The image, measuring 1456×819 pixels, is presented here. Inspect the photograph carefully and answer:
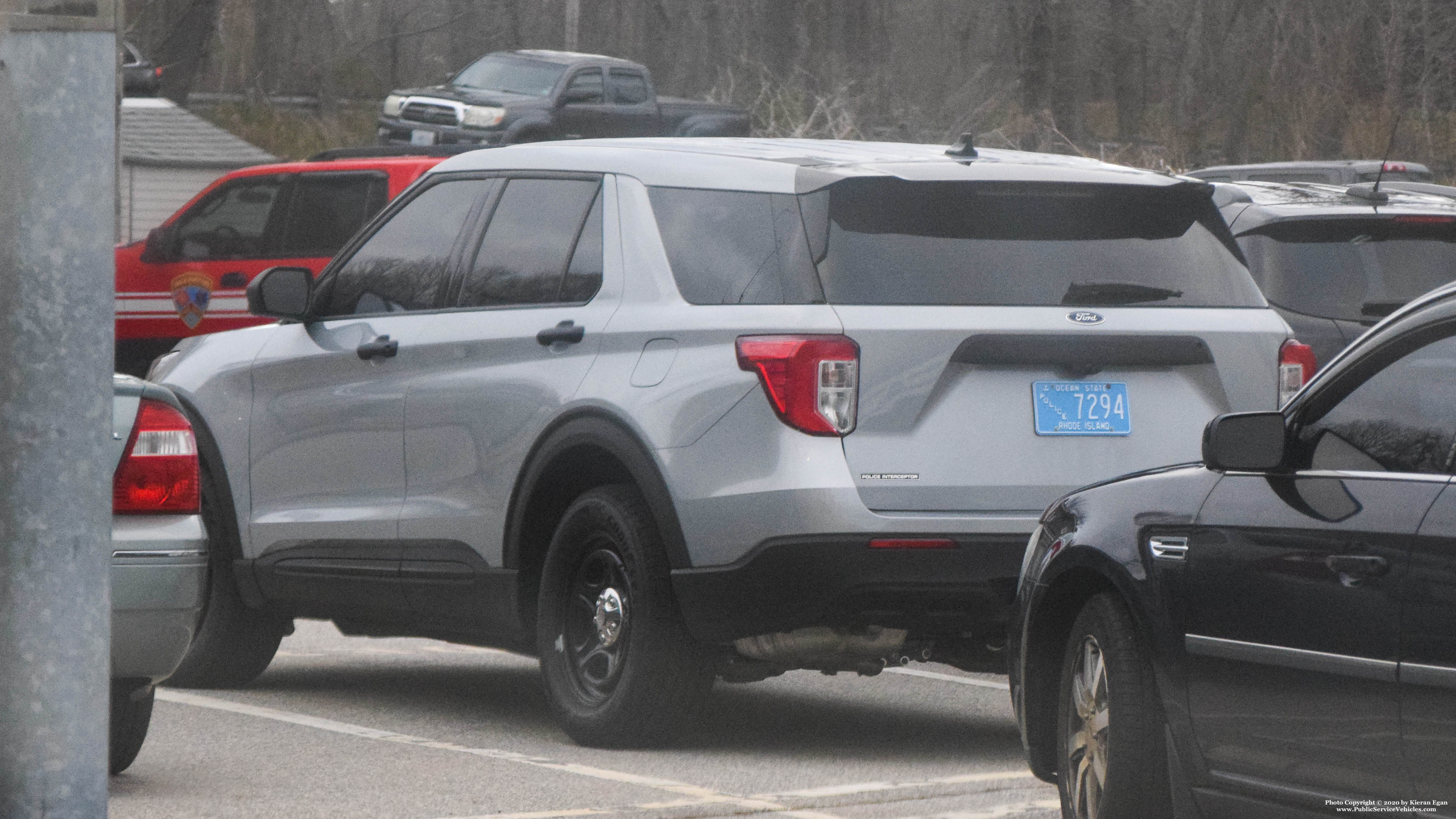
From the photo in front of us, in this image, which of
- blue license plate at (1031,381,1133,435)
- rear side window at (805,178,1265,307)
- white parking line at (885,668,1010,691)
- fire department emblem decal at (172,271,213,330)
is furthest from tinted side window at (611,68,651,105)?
blue license plate at (1031,381,1133,435)

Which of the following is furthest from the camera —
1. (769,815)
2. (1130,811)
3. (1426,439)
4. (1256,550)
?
(769,815)

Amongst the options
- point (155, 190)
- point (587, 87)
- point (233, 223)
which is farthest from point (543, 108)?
point (233, 223)

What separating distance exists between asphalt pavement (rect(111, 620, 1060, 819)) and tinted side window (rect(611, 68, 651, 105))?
2611cm

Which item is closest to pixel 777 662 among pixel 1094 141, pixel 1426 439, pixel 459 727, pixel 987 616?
pixel 987 616

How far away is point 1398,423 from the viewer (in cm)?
471

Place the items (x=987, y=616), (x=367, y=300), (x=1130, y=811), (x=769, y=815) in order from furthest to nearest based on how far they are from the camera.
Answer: (x=367, y=300)
(x=987, y=616)
(x=769, y=815)
(x=1130, y=811)

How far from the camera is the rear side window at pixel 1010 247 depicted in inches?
271

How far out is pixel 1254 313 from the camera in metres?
7.21

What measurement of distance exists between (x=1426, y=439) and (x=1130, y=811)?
1.17 metres

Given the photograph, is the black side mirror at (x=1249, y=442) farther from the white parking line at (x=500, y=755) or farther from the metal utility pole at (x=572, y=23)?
the metal utility pole at (x=572, y=23)

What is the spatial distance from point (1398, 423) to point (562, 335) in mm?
3225

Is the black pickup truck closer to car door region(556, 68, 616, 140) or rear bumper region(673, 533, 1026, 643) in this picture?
car door region(556, 68, 616, 140)

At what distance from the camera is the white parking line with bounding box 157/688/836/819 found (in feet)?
20.9

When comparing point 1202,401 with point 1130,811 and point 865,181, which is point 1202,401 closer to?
point 865,181
